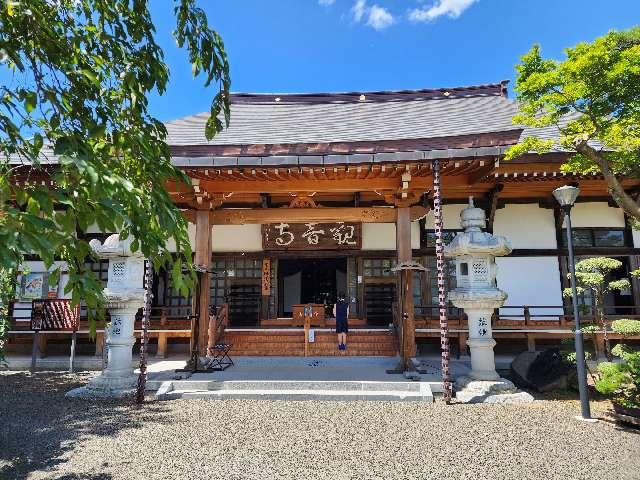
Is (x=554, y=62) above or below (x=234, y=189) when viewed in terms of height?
above

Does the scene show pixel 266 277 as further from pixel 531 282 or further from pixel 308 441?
pixel 308 441

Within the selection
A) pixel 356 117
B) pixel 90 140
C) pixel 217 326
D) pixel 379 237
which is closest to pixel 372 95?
pixel 356 117

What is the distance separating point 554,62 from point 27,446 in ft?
29.9

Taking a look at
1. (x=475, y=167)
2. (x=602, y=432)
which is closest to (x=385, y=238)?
(x=475, y=167)

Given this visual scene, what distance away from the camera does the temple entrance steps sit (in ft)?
34.5

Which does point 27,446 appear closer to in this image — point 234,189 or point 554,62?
point 234,189

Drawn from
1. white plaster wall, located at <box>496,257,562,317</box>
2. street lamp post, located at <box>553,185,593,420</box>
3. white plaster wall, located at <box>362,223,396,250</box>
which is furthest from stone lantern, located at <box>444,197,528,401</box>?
white plaster wall, located at <box>362,223,396,250</box>

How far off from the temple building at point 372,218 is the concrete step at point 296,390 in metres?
1.52

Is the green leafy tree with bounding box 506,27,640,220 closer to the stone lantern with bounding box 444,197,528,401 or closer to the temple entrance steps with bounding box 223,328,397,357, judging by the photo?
the stone lantern with bounding box 444,197,528,401

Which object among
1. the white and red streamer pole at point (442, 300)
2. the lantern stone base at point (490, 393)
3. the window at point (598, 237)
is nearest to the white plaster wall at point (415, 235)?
the window at point (598, 237)

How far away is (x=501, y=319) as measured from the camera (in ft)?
35.8

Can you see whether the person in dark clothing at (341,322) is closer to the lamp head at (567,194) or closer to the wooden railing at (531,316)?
the wooden railing at (531,316)

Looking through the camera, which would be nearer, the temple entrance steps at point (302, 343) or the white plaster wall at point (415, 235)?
the temple entrance steps at point (302, 343)

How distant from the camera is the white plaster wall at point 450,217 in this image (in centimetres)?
1189
